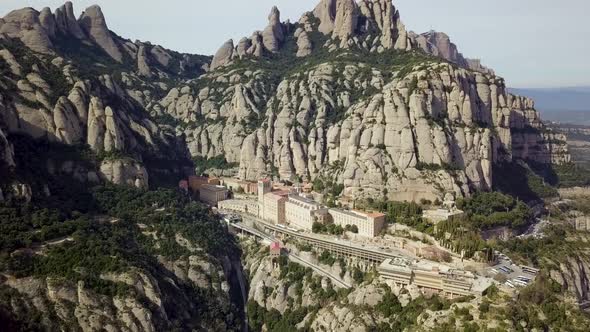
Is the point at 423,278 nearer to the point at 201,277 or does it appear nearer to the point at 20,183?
the point at 201,277

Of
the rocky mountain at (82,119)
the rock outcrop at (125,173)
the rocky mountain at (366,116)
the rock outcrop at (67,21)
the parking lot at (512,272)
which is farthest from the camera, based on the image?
the rock outcrop at (67,21)

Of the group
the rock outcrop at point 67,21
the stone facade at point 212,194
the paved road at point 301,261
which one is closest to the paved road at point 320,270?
the paved road at point 301,261

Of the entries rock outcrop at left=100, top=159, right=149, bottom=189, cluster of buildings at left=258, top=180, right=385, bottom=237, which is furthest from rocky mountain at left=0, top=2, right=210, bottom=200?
cluster of buildings at left=258, top=180, right=385, bottom=237

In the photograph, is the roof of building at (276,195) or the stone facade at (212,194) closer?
the roof of building at (276,195)

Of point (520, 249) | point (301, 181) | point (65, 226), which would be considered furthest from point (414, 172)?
point (65, 226)

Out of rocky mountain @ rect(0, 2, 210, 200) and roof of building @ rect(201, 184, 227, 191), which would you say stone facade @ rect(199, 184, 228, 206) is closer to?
roof of building @ rect(201, 184, 227, 191)

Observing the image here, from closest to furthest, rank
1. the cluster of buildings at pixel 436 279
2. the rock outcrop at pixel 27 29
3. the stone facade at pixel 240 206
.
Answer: the cluster of buildings at pixel 436 279, the stone facade at pixel 240 206, the rock outcrop at pixel 27 29

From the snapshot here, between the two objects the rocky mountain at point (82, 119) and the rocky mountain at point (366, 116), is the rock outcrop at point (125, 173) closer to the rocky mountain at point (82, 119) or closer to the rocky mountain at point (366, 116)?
the rocky mountain at point (82, 119)
